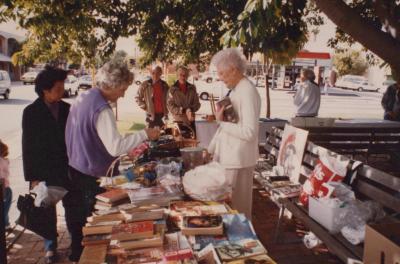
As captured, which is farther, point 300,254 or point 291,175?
point 291,175

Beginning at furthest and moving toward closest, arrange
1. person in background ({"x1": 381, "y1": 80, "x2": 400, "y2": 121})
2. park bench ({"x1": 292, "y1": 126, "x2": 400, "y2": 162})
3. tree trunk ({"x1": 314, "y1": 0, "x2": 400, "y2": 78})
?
person in background ({"x1": 381, "y1": 80, "x2": 400, "y2": 121}) → park bench ({"x1": 292, "y1": 126, "x2": 400, "y2": 162}) → tree trunk ({"x1": 314, "y1": 0, "x2": 400, "y2": 78})

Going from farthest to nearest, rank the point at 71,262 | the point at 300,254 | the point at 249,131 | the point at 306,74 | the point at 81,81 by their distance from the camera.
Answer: the point at 81,81, the point at 306,74, the point at 300,254, the point at 71,262, the point at 249,131

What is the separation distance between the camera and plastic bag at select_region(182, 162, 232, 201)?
107 inches

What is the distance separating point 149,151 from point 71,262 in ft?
4.55

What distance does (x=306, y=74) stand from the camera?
837 cm

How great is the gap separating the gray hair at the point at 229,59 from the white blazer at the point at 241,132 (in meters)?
0.14

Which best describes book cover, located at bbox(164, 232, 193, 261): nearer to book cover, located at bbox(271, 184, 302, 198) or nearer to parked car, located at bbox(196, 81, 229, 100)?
book cover, located at bbox(271, 184, 302, 198)

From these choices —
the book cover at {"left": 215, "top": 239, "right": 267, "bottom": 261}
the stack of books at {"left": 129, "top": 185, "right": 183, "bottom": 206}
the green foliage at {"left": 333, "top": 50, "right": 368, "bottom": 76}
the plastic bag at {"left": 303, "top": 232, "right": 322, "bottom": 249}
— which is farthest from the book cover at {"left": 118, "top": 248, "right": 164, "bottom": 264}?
the green foliage at {"left": 333, "top": 50, "right": 368, "bottom": 76}

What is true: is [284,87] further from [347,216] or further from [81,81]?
[347,216]

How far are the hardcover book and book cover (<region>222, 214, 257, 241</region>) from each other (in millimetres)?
58

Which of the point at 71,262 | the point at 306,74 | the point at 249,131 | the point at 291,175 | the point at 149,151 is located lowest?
the point at 71,262

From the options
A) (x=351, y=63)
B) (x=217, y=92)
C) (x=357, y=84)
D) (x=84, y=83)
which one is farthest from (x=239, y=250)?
(x=351, y=63)

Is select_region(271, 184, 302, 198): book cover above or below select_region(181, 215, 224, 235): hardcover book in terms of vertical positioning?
below

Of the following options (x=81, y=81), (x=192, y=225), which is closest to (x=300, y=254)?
(x=192, y=225)
